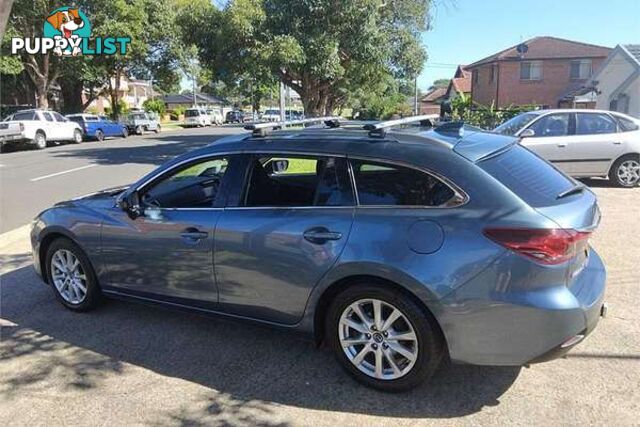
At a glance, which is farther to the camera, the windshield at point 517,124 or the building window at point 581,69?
the building window at point 581,69

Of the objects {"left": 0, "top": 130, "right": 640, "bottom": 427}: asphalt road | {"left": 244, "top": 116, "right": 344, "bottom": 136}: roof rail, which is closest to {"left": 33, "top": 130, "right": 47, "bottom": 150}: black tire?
{"left": 0, "top": 130, "right": 640, "bottom": 427}: asphalt road

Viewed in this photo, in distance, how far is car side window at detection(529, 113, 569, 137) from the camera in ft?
35.0

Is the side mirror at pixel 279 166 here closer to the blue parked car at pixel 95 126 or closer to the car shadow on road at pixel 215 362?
the car shadow on road at pixel 215 362

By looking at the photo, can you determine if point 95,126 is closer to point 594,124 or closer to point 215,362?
point 594,124

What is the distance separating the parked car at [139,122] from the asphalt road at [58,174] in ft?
48.9

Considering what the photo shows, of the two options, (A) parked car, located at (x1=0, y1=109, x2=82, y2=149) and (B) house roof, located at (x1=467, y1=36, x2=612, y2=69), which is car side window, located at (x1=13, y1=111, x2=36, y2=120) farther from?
(B) house roof, located at (x1=467, y1=36, x2=612, y2=69)

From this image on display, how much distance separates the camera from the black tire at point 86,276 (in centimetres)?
475

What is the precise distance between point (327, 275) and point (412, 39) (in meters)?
18.6

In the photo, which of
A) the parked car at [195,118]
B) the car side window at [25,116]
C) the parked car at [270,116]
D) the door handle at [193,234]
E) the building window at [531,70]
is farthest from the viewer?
the parked car at [270,116]

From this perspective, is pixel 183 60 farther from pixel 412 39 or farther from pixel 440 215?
pixel 440 215

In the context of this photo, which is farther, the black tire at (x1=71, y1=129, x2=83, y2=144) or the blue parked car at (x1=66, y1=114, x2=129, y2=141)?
the blue parked car at (x1=66, y1=114, x2=129, y2=141)

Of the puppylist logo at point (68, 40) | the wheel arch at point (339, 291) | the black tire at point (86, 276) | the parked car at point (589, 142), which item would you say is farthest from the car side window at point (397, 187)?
the puppylist logo at point (68, 40)

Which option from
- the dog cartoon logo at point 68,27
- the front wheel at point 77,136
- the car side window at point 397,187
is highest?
the dog cartoon logo at point 68,27

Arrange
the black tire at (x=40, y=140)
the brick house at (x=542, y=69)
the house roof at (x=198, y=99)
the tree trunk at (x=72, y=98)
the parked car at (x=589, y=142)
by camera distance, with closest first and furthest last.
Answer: the parked car at (x=589, y=142), the black tire at (x=40, y=140), the brick house at (x=542, y=69), the tree trunk at (x=72, y=98), the house roof at (x=198, y=99)
